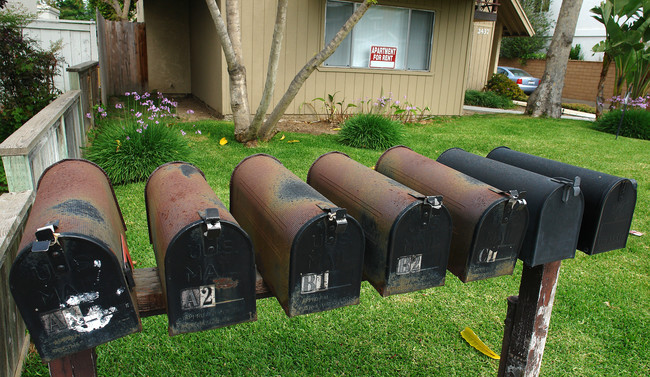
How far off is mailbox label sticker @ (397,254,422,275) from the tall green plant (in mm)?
12212

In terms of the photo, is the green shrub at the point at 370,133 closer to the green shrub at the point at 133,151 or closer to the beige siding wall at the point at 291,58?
the beige siding wall at the point at 291,58

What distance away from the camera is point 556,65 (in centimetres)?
1203

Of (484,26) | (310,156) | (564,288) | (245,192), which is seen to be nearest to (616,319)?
(564,288)

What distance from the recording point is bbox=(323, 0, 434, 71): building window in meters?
10.1

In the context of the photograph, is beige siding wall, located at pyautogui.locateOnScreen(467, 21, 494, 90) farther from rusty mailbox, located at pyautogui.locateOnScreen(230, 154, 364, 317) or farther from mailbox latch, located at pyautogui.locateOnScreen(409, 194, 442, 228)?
rusty mailbox, located at pyautogui.locateOnScreen(230, 154, 364, 317)

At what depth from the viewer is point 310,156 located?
22.4 ft

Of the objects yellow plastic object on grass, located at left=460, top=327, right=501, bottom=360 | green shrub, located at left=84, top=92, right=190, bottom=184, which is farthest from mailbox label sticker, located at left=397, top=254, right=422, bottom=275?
green shrub, located at left=84, top=92, right=190, bottom=184

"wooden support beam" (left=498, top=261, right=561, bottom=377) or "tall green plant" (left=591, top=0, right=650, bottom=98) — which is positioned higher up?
"tall green plant" (left=591, top=0, right=650, bottom=98)

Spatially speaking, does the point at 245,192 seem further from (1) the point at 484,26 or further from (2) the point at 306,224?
(1) the point at 484,26

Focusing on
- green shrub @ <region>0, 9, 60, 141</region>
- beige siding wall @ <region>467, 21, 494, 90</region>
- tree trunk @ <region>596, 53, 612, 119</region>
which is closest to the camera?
green shrub @ <region>0, 9, 60, 141</region>

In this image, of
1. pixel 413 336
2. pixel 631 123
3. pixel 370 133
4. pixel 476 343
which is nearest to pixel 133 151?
pixel 370 133

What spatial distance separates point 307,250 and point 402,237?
32cm

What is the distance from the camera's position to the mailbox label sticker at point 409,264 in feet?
4.90

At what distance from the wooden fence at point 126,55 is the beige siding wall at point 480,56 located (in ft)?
45.5
